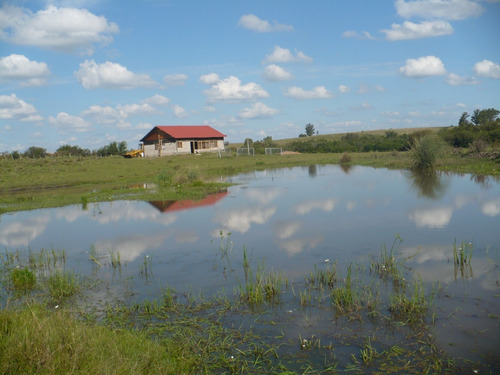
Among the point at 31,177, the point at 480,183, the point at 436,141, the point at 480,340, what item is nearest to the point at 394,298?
the point at 480,340

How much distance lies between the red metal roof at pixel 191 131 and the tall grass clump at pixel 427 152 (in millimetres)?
28646

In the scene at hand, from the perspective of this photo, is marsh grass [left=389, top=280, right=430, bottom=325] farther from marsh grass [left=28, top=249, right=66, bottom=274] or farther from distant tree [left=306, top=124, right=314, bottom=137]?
distant tree [left=306, top=124, right=314, bottom=137]

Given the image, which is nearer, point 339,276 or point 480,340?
point 480,340

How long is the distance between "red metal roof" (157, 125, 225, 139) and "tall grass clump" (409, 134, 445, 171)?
2865 centimetres

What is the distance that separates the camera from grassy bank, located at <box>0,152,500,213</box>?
2227cm

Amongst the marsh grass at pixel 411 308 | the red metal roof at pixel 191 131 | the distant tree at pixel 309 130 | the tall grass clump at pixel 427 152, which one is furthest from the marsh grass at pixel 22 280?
the distant tree at pixel 309 130

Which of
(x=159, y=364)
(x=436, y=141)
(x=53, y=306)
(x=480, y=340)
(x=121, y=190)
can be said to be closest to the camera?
(x=159, y=364)

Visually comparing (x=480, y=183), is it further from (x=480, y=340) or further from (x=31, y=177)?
(x=31, y=177)

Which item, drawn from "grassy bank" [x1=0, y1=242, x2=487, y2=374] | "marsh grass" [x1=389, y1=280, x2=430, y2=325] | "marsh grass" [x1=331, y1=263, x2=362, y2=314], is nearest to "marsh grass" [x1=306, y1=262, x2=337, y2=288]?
"grassy bank" [x1=0, y1=242, x2=487, y2=374]

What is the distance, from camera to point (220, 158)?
150 ft

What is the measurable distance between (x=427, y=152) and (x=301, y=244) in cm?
2133

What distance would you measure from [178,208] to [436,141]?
19.5 meters

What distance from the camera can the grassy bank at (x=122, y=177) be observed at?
2227cm

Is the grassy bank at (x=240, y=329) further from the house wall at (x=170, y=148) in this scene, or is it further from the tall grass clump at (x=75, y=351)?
the house wall at (x=170, y=148)
